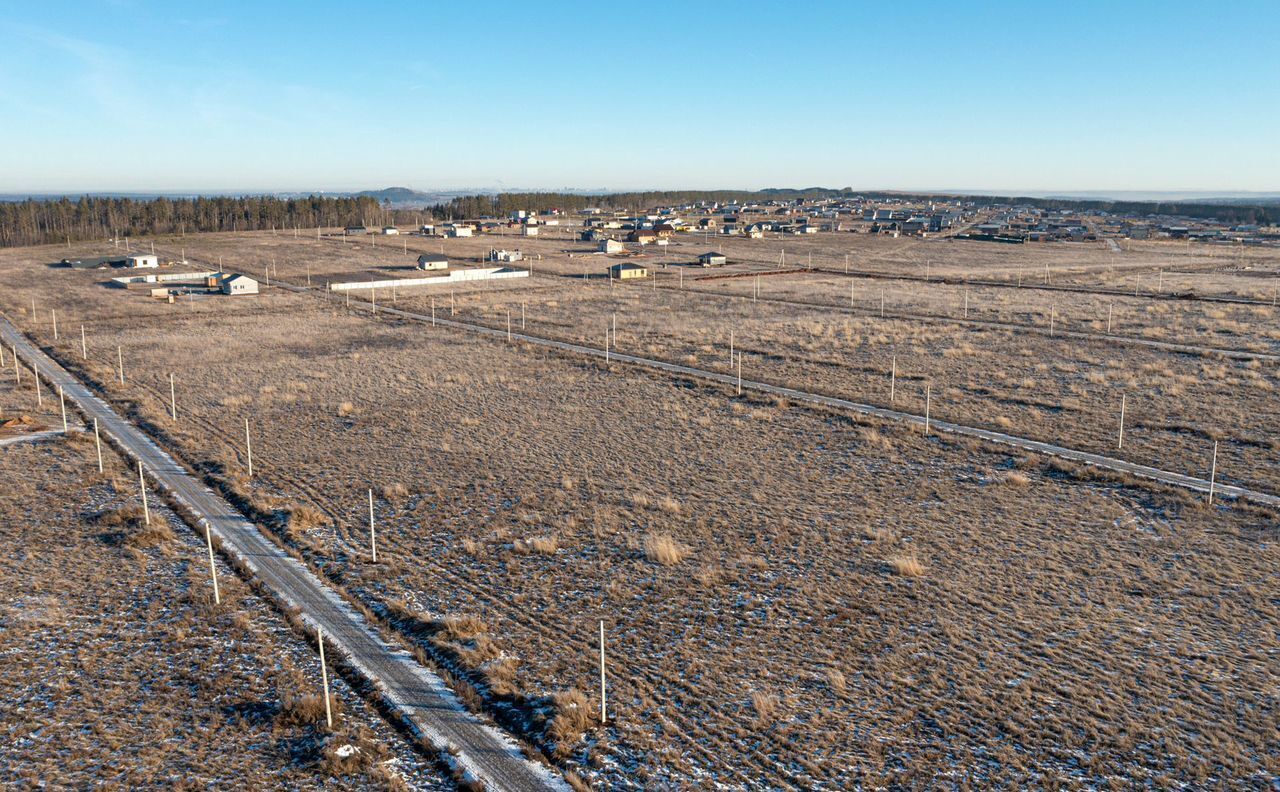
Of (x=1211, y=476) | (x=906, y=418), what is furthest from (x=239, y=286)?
(x=1211, y=476)

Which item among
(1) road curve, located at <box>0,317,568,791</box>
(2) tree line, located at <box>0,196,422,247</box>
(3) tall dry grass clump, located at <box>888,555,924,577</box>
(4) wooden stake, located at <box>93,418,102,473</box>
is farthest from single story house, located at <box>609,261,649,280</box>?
(2) tree line, located at <box>0,196,422,247</box>

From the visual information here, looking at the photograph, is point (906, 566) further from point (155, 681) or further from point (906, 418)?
point (155, 681)

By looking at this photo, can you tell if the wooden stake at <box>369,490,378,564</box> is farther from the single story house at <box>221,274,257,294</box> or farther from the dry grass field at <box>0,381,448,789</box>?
the single story house at <box>221,274,257,294</box>

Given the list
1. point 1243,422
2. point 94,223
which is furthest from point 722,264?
point 94,223

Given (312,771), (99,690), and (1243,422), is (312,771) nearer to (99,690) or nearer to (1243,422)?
(99,690)

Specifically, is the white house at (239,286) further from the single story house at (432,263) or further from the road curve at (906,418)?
the road curve at (906,418)

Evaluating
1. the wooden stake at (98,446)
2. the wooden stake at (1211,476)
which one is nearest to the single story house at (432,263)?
the wooden stake at (98,446)
